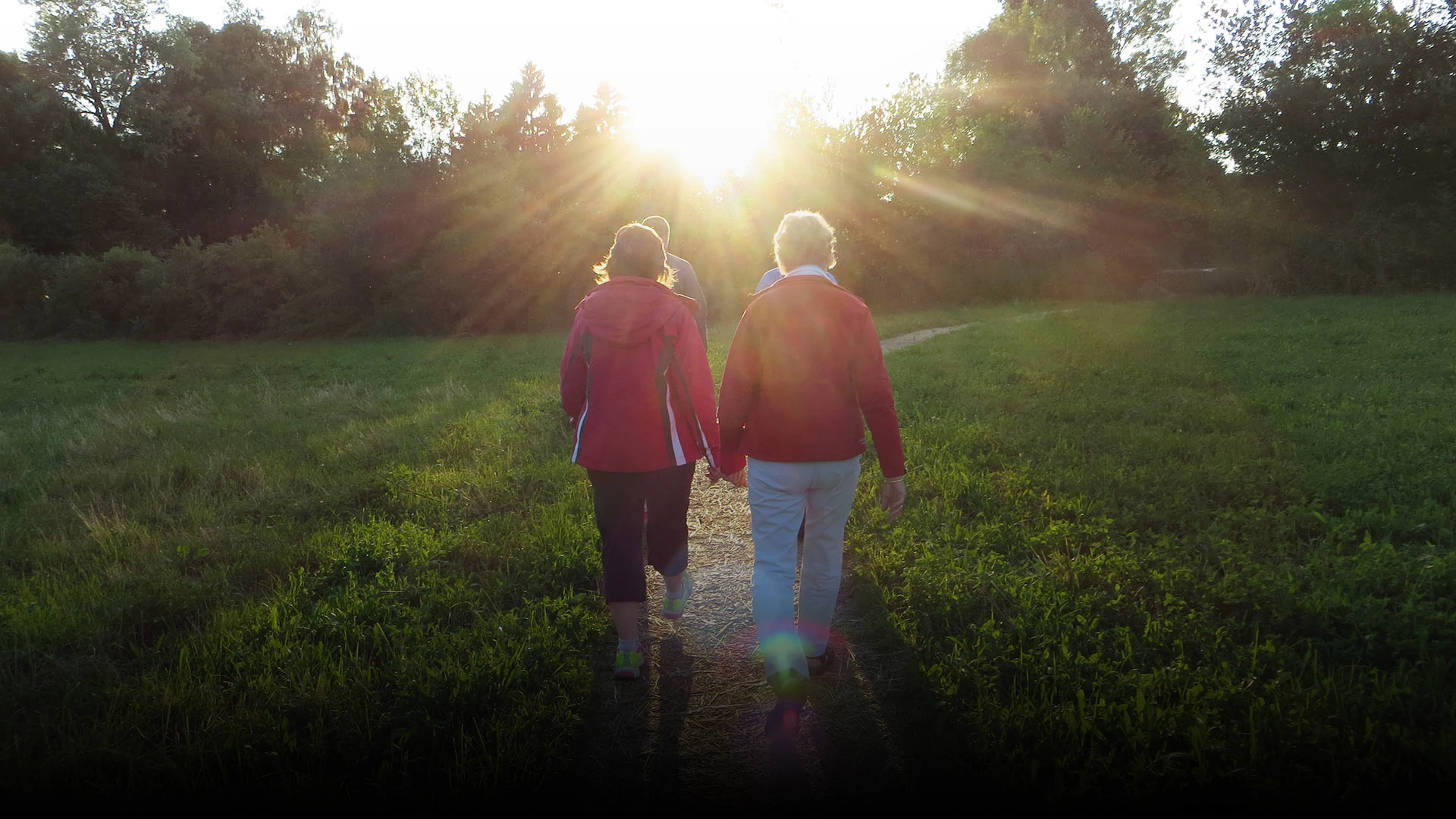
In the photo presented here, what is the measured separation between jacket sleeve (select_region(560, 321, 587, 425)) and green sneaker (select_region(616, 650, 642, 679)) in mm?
1078

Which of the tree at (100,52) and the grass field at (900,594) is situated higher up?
the tree at (100,52)

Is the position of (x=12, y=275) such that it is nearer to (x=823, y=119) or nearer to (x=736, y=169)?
(x=736, y=169)

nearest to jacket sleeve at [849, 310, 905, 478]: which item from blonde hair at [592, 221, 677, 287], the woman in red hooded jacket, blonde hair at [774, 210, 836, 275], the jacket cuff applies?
blonde hair at [774, 210, 836, 275]

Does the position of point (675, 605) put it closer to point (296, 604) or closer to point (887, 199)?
point (296, 604)

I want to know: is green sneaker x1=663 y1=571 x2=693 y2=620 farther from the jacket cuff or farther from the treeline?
the treeline

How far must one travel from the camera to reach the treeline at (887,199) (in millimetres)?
24234

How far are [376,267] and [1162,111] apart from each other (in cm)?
2730

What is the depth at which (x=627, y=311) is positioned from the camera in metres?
3.55

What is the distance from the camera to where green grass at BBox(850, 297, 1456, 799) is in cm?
280

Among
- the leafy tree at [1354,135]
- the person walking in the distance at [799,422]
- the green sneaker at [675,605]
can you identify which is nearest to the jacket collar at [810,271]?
the person walking in the distance at [799,422]

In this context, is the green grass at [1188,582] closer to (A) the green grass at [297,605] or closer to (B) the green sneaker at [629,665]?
(B) the green sneaker at [629,665]

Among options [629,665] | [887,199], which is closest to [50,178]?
[887,199]

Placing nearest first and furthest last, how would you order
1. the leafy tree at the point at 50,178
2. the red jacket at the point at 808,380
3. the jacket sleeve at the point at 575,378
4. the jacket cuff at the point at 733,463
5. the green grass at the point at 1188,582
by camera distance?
1. the green grass at the point at 1188,582
2. the red jacket at the point at 808,380
3. the jacket cuff at the point at 733,463
4. the jacket sleeve at the point at 575,378
5. the leafy tree at the point at 50,178

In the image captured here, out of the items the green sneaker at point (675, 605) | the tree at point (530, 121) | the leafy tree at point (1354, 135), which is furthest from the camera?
the tree at point (530, 121)
